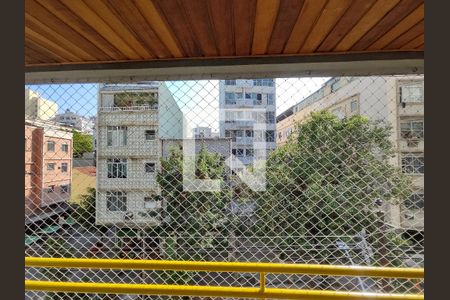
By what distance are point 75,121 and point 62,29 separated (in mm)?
849

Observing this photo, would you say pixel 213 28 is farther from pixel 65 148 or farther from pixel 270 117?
pixel 65 148

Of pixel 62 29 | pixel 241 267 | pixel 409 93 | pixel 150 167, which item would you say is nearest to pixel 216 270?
pixel 241 267

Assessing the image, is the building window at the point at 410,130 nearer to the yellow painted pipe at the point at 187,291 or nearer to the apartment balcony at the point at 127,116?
the yellow painted pipe at the point at 187,291

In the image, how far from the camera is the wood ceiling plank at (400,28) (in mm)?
1160

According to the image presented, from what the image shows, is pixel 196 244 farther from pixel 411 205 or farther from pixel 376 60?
pixel 376 60

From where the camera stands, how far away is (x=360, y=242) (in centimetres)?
216

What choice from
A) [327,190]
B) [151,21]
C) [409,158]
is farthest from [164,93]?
[409,158]

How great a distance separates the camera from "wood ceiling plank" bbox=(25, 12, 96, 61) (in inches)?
48.1

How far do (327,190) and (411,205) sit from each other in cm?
56

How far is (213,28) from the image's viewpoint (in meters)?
1.27

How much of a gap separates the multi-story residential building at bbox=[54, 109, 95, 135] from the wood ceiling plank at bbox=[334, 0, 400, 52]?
1662 mm

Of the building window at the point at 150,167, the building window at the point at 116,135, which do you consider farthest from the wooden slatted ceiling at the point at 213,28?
the building window at the point at 150,167

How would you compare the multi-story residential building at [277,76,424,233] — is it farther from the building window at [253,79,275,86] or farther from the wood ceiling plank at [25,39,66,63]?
the wood ceiling plank at [25,39,66,63]

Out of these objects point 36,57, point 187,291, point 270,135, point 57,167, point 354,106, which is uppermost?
point 36,57
